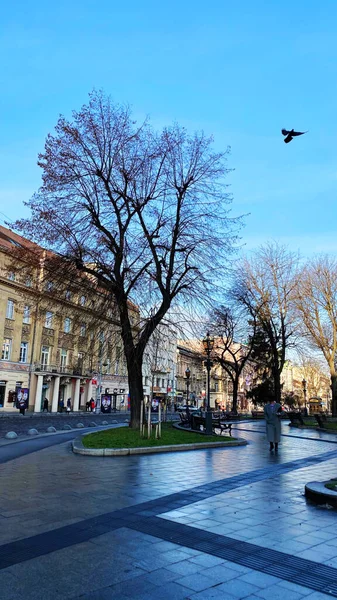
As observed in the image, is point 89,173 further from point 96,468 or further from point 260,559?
point 260,559

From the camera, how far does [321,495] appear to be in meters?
6.87

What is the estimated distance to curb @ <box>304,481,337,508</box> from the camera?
6730 mm

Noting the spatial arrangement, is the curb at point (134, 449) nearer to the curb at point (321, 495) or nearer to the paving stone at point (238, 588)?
the curb at point (321, 495)

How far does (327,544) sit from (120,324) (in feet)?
45.9

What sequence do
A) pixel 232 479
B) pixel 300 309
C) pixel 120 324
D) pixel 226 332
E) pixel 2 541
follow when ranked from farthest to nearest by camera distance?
pixel 226 332, pixel 300 309, pixel 120 324, pixel 232 479, pixel 2 541

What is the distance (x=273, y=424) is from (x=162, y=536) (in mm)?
9973

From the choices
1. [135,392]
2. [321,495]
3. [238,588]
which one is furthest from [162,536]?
[135,392]

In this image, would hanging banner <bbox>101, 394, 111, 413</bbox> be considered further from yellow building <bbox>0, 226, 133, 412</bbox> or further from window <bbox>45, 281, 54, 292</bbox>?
window <bbox>45, 281, 54, 292</bbox>

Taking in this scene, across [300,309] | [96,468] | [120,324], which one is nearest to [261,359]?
[300,309]

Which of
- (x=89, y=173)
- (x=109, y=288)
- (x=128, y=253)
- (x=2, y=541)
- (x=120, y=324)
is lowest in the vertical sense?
(x=2, y=541)

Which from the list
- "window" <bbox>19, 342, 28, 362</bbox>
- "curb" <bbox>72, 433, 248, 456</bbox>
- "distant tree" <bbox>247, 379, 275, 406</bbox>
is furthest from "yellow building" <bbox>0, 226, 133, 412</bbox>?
"distant tree" <bbox>247, 379, 275, 406</bbox>

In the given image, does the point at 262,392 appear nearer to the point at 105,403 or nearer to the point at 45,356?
the point at 105,403

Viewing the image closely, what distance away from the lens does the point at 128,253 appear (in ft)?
61.7

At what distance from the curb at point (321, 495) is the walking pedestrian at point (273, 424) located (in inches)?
279
